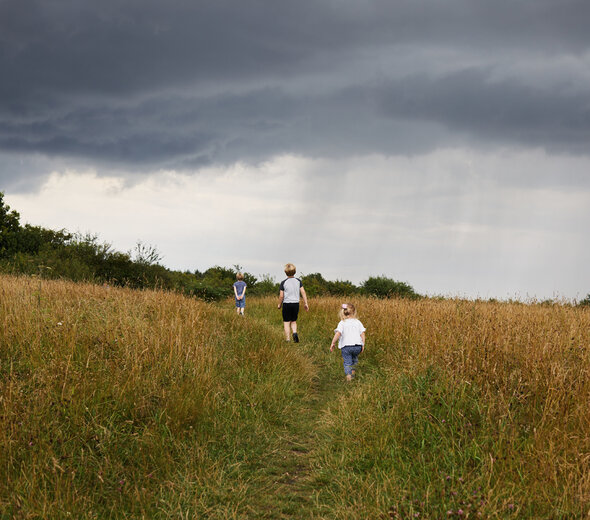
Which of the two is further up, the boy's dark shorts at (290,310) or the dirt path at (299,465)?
the boy's dark shorts at (290,310)

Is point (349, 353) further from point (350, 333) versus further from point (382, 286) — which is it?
point (382, 286)

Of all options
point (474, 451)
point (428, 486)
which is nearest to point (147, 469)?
point (428, 486)

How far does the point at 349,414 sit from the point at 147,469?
2628 mm

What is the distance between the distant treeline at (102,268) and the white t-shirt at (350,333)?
616 centimetres

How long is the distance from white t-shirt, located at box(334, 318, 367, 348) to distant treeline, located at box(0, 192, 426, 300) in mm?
6160

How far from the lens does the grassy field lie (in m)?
3.95

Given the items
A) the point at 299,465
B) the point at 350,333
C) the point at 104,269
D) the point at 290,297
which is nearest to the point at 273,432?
the point at 299,465

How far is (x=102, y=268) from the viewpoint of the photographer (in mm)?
23531

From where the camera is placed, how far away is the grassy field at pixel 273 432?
3951 mm

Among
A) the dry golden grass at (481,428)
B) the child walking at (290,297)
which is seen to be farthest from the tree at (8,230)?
the dry golden grass at (481,428)

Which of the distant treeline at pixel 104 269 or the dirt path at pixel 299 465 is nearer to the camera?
the dirt path at pixel 299 465

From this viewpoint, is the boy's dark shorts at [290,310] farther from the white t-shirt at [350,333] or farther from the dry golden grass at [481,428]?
the dry golden grass at [481,428]

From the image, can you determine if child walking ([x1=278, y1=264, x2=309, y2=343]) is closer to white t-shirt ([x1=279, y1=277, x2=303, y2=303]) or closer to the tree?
white t-shirt ([x1=279, y1=277, x2=303, y2=303])

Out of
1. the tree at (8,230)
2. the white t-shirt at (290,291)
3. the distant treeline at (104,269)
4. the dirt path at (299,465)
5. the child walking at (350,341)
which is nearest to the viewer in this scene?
the dirt path at (299,465)
